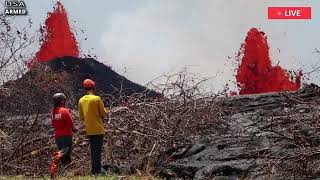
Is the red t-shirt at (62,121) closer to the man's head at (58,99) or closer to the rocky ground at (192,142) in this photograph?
the man's head at (58,99)

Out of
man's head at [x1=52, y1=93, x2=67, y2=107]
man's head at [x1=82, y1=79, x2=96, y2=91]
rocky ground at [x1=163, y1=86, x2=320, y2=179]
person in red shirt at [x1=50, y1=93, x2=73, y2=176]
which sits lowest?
rocky ground at [x1=163, y1=86, x2=320, y2=179]

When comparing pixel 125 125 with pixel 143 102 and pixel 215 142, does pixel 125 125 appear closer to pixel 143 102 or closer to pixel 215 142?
pixel 143 102

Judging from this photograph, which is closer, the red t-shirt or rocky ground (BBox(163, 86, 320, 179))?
rocky ground (BBox(163, 86, 320, 179))

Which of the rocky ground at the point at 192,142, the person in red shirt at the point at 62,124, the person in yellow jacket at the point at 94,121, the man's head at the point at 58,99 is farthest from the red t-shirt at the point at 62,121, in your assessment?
the rocky ground at the point at 192,142

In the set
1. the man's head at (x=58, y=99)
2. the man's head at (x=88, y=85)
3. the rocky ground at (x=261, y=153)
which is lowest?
the rocky ground at (x=261, y=153)

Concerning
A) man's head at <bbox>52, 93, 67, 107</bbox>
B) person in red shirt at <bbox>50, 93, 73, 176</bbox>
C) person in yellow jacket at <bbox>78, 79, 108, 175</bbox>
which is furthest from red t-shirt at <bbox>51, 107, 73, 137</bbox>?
person in yellow jacket at <bbox>78, 79, 108, 175</bbox>

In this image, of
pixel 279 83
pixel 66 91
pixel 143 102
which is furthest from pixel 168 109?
pixel 279 83

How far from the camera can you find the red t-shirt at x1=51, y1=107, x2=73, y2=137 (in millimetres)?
9969

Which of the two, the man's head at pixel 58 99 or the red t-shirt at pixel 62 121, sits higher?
the man's head at pixel 58 99

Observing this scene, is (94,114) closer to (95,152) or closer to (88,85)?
(88,85)

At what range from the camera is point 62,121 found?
9984 millimetres

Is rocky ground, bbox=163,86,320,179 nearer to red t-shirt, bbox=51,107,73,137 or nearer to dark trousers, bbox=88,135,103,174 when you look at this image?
dark trousers, bbox=88,135,103,174

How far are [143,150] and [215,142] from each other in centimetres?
159

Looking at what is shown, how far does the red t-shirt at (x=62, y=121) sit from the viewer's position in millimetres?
9969
